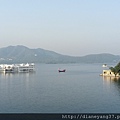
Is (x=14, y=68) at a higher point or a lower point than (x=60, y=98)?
higher

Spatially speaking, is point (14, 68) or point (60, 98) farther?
point (14, 68)

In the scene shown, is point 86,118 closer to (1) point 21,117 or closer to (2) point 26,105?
(1) point 21,117

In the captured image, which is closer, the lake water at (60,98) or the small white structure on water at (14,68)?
the lake water at (60,98)

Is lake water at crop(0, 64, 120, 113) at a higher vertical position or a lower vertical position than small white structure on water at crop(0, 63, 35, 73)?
lower

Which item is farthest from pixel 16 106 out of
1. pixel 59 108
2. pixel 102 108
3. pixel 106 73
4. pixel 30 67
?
pixel 30 67

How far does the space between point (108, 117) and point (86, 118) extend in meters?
0.09

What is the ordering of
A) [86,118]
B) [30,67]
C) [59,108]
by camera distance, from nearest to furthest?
[86,118], [59,108], [30,67]

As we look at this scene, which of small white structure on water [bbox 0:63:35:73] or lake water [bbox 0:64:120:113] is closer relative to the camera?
lake water [bbox 0:64:120:113]

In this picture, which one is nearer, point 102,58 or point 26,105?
point 26,105

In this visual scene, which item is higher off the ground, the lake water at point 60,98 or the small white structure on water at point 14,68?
the small white structure on water at point 14,68

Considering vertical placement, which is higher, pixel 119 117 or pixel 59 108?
pixel 119 117

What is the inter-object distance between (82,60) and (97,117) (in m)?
68.7

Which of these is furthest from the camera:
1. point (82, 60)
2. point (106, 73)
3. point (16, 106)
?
point (82, 60)

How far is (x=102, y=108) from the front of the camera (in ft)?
17.1
